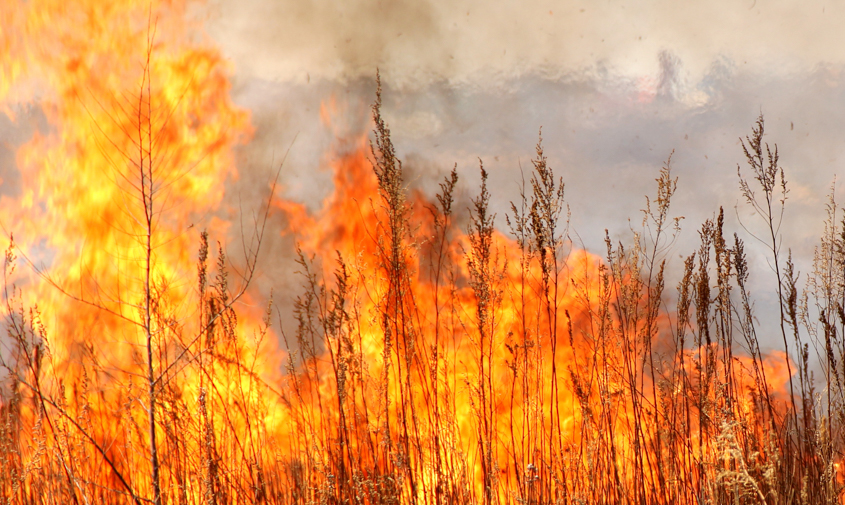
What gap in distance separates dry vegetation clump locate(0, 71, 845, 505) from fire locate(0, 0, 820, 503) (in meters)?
0.02

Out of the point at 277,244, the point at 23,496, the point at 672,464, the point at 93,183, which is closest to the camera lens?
the point at 672,464

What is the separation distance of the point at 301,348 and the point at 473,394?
3.34 feet

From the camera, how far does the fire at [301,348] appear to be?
7.41 ft

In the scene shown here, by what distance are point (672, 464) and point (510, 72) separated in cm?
336

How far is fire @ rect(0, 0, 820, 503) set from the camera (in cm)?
226

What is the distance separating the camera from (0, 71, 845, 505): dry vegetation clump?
88.0 inches

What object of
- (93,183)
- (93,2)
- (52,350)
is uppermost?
(93,2)

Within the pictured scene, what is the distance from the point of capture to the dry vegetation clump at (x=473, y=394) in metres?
2.24

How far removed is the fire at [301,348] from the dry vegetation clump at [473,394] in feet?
0.07

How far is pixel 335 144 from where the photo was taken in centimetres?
432

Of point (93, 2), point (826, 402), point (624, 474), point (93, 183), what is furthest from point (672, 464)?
point (93, 2)

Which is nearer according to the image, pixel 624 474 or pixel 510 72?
pixel 624 474

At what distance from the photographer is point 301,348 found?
Result: 2.64 m

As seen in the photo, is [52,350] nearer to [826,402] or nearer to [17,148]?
[17,148]
